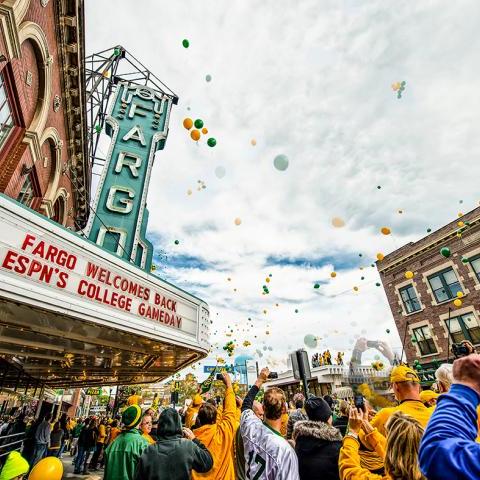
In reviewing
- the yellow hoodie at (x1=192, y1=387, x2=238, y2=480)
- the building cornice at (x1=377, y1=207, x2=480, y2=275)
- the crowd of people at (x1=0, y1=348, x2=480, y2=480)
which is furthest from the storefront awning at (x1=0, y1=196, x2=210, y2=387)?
the building cornice at (x1=377, y1=207, x2=480, y2=275)

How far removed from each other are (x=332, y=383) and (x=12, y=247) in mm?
27056

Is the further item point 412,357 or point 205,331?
point 412,357

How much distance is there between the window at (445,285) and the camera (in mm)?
16359

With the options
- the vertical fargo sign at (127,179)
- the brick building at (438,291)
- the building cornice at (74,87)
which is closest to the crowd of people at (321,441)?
the vertical fargo sign at (127,179)

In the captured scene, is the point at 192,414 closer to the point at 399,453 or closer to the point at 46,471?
the point at 46,471

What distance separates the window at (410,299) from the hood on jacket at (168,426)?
19.3m

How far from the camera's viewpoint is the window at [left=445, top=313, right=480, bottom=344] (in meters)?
15.0

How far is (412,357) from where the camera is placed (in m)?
17.5

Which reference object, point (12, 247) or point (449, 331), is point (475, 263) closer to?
point (449, 331)

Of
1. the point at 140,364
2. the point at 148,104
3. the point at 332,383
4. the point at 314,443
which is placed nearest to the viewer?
the point at 314,443

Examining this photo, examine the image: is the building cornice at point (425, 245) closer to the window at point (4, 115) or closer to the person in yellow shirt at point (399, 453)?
the person in yellow shirt at point (399, 453)

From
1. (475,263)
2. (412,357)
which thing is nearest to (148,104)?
(475,263)

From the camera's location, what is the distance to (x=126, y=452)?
357 cm

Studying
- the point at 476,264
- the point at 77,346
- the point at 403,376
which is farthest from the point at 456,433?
the point at 476,264
